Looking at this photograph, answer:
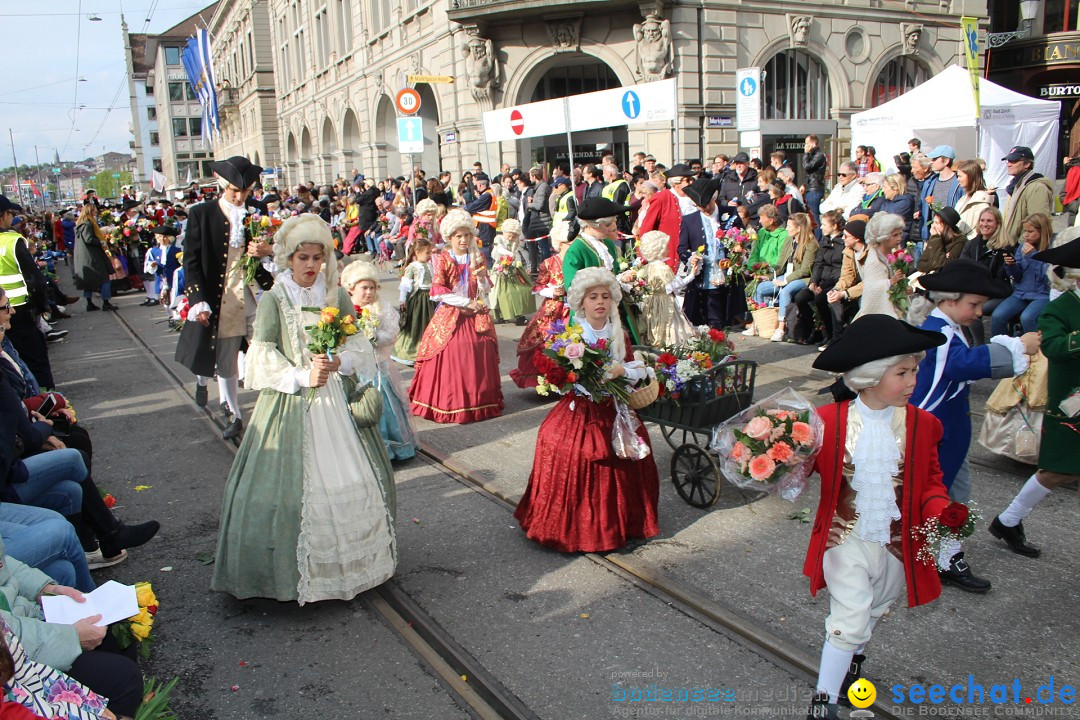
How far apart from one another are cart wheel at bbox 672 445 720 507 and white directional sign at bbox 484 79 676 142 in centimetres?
825

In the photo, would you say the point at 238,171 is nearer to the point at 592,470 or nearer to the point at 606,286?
the point at 606,286

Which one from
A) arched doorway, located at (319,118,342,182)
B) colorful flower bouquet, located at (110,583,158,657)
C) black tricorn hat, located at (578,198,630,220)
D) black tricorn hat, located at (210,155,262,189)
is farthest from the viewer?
arched doorway, located at (319,118,342,182)

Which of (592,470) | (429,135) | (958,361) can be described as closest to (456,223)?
(592,470)

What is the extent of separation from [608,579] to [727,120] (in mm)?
18833


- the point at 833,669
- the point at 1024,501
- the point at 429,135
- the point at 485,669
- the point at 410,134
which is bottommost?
the point at 485,669

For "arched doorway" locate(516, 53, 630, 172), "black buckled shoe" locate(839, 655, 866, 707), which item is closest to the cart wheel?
"black buckled shoe" locate(839, 655, 866, 707)

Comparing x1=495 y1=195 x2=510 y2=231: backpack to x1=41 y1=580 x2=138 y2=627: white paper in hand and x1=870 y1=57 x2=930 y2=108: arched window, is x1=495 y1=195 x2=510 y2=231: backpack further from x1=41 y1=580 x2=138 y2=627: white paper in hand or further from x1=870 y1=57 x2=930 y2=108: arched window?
x1=870 y1=57 x2=930 y2=108: arched window

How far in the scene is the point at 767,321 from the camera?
10750mm

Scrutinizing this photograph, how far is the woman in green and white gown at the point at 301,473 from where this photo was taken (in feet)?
13.7

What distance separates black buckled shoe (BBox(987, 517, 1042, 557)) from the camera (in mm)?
4656

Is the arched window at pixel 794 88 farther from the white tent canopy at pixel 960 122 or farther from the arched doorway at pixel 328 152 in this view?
the arched doorway at pixel 328 152

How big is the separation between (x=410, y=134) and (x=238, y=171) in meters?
9.15

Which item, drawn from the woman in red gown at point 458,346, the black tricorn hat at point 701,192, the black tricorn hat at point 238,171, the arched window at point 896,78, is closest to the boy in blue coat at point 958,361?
the woman in red gown at point 458,346

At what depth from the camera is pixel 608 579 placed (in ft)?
15.1
